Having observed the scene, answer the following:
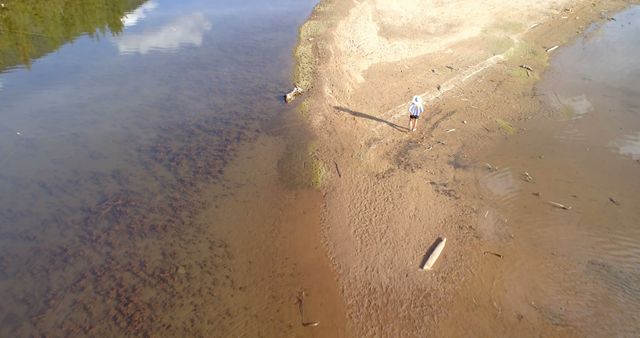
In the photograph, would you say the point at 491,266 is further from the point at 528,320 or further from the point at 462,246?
the point at 528,320

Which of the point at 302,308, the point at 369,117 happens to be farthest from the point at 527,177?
the point at 302,308

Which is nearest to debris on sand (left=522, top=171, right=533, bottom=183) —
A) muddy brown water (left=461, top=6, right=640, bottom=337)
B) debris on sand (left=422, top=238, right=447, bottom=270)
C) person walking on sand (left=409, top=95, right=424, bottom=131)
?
muddy brown water (left=461, top=6, right=640, bottom=337)

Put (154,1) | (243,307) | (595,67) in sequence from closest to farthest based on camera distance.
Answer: (243,307), (595,67), (154,1)

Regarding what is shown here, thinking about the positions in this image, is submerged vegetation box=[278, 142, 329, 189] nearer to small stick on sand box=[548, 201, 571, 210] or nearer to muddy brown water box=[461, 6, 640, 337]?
muddy brown water box=[461, 6, 640, 337]

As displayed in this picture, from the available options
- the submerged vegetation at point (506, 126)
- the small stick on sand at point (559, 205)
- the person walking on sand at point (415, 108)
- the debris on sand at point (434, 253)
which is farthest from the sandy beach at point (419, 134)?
the small stick on sand at point (559, 205)

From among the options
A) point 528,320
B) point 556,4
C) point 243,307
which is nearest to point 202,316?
point 243,307
